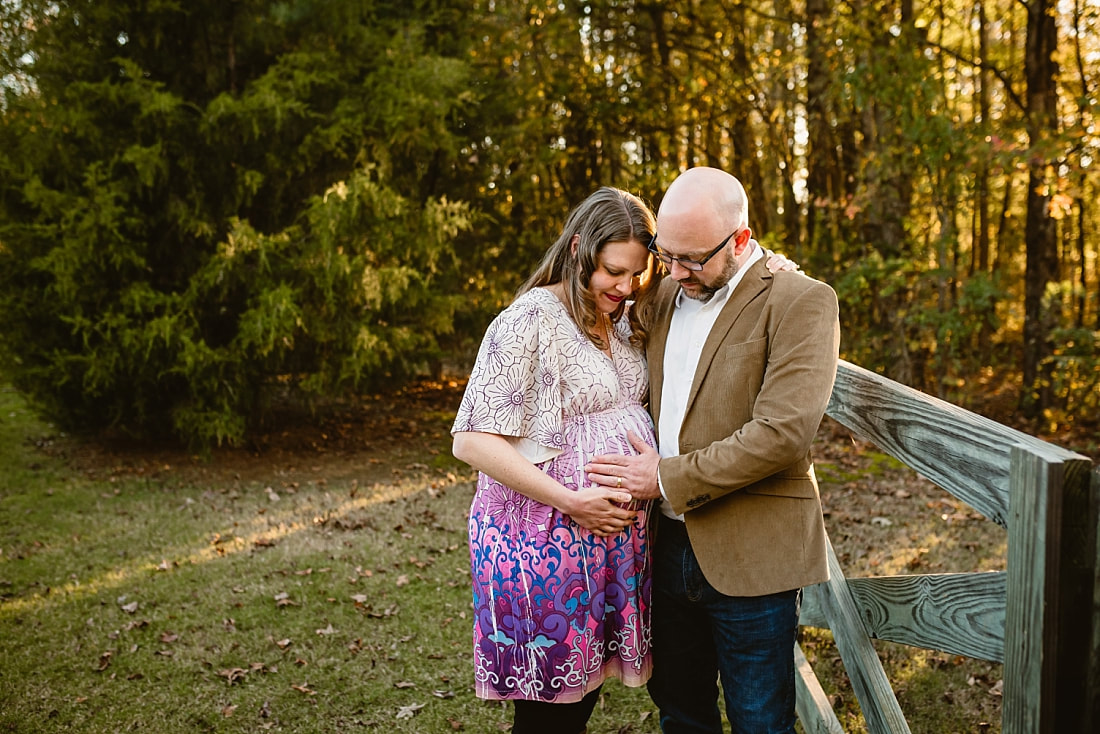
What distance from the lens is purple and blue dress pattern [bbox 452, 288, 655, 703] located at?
2523mm

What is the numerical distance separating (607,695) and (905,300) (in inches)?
326

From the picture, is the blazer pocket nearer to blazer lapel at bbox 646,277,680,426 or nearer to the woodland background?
blazer lapel at bbox 646,277,680,426

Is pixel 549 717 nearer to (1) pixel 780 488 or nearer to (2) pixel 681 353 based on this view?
(1) pixel 780 488

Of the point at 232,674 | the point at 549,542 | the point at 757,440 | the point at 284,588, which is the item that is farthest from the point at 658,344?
the point at 284,588

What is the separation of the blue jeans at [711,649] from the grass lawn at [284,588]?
1317 millimetres

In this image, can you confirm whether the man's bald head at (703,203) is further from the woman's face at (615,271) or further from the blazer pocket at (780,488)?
the blazer pocket at (780,488)

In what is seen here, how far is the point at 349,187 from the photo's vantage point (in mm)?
8680

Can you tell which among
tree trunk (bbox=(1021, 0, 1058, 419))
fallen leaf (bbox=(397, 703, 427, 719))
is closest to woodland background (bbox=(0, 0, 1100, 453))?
tree trunk (bbox=(1021, 0, 1058, 419))

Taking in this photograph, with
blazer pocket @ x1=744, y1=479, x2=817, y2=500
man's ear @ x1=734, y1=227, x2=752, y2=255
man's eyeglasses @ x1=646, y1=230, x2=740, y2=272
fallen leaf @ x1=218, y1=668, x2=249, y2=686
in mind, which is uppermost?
man's ear @ x1=734, y1=227, x2=752, y2=255

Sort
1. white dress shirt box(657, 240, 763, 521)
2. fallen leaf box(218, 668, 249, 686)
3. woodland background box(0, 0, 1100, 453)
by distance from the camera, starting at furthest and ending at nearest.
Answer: woodland background box(0, 0, 1100, 453) < fallen leaf box(218, 668, 249, 686) < white dress shirt box(657, 240, 763, 521)

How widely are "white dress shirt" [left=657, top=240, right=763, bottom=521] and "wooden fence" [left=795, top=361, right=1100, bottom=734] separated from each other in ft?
1.64

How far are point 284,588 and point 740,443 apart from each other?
4.57m

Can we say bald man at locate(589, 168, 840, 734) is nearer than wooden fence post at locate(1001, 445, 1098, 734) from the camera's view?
Result: No

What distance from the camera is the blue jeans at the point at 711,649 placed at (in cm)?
241
